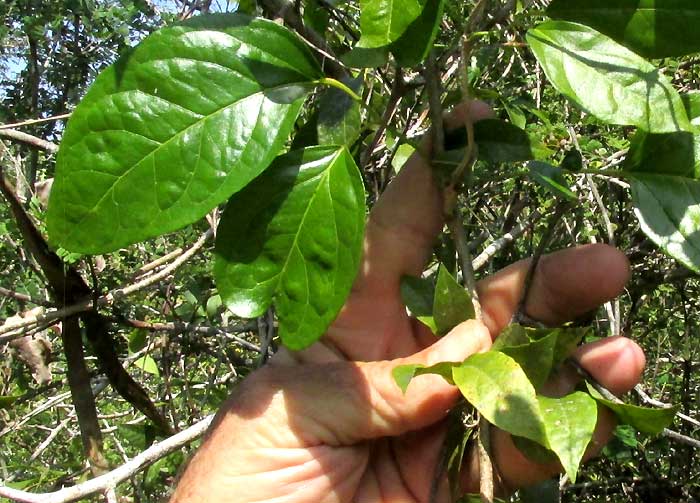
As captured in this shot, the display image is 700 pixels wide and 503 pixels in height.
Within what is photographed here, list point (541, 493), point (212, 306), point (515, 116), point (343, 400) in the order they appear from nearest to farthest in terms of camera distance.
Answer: point (343, 400)
point (541, 493)
point (515, 116)
point (212, 306)

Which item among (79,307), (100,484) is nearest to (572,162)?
(100,484)

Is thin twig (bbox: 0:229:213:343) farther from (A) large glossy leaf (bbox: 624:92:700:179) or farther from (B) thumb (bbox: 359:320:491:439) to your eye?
(A) large glossy leaf (bbox: 624:92:700:179)

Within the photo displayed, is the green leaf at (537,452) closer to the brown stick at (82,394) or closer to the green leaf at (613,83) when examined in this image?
the green leaf at (613,83)

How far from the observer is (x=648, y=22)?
0.76 metres

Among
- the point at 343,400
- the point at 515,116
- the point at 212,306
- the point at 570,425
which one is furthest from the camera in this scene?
the point at 212,306

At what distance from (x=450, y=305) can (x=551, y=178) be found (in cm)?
19

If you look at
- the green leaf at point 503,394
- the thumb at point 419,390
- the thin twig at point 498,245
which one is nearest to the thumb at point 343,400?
the thumb at point 419,390

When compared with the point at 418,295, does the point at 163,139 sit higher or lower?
higher

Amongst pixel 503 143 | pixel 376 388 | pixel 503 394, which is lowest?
pixel 376 388

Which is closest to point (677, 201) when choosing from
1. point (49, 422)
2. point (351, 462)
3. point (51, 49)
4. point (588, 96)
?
point (588, 96)

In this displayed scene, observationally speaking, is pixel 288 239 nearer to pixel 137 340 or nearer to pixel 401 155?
pixel 401 155

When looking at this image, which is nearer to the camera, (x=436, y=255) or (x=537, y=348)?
(x=537, y=348)

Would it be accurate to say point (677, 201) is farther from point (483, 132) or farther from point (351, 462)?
point (351, 462)

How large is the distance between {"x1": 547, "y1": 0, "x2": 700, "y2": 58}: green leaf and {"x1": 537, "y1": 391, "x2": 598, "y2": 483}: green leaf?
35 centimetres
